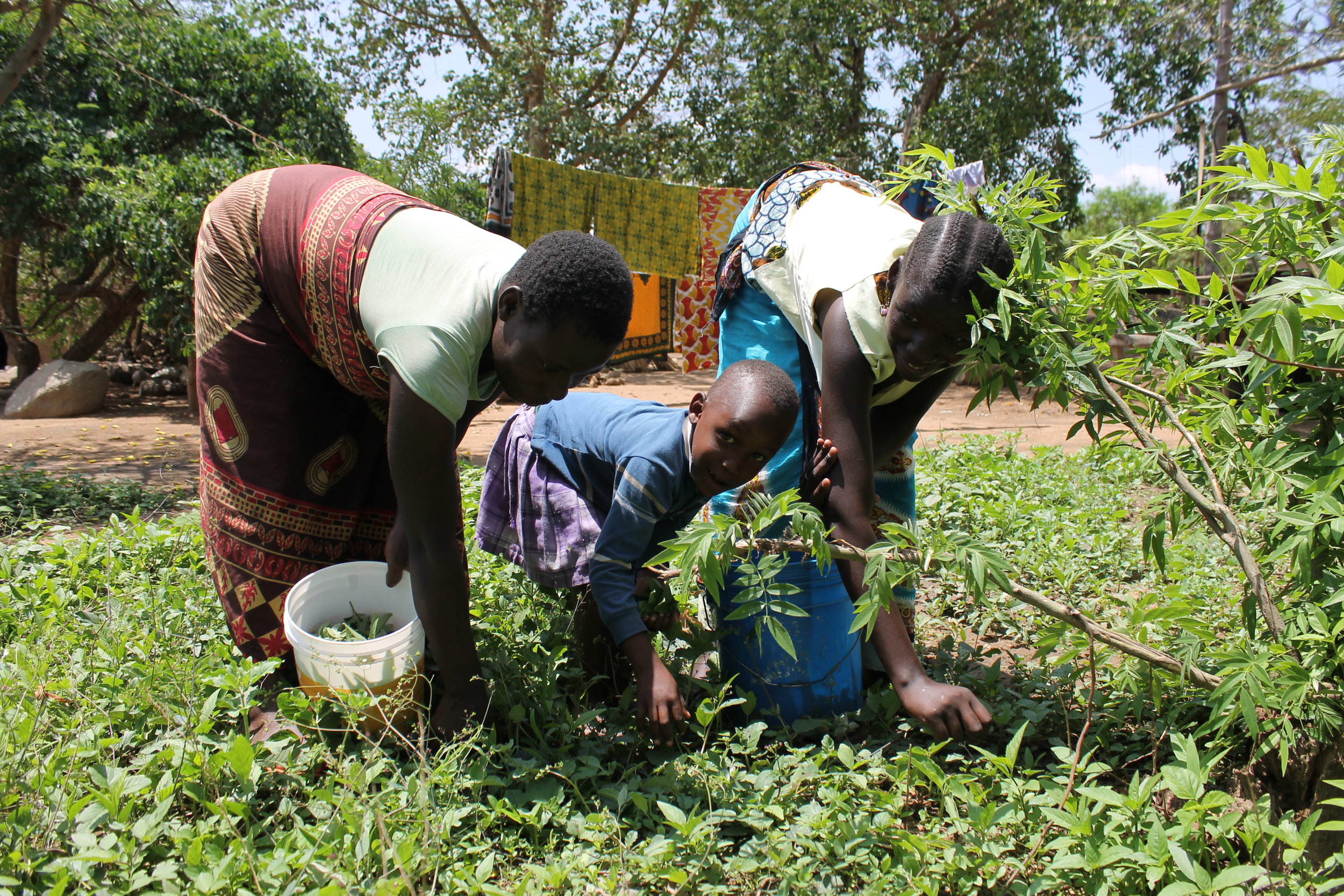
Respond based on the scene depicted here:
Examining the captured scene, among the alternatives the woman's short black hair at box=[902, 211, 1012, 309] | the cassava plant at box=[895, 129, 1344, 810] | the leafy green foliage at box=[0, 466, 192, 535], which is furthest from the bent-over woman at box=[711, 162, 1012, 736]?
the leafy green foliage at box=[0, 466, 192, 535]

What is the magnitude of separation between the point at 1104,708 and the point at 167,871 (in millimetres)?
2107

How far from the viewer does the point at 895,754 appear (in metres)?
2.26

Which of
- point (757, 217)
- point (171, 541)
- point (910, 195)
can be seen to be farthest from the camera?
point (171, 541)

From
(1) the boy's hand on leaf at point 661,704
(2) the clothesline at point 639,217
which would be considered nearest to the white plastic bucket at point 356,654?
(1) the boy's hand on leaf at point 661,704

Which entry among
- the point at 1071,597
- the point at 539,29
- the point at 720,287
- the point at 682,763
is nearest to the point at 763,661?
the point at 682,763

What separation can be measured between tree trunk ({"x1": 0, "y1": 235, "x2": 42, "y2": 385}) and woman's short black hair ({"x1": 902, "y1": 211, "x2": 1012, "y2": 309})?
1057 cm

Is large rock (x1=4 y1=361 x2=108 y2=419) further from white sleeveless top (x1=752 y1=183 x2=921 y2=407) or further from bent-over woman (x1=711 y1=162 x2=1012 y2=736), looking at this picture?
white sleeveless top (x1=752 y1=183 x2=921 y2=407)

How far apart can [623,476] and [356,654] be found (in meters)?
0.73

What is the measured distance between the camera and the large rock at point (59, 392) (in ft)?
29.5

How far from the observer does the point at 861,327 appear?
6.39ft

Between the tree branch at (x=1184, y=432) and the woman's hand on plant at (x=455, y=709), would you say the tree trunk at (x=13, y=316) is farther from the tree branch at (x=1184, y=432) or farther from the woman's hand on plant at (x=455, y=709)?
the tree branch at (x=1184, y=432)

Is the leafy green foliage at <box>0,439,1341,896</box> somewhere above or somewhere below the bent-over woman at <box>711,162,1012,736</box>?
below

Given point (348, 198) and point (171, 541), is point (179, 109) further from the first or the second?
point (348, 198)

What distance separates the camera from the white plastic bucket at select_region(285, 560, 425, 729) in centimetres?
196
